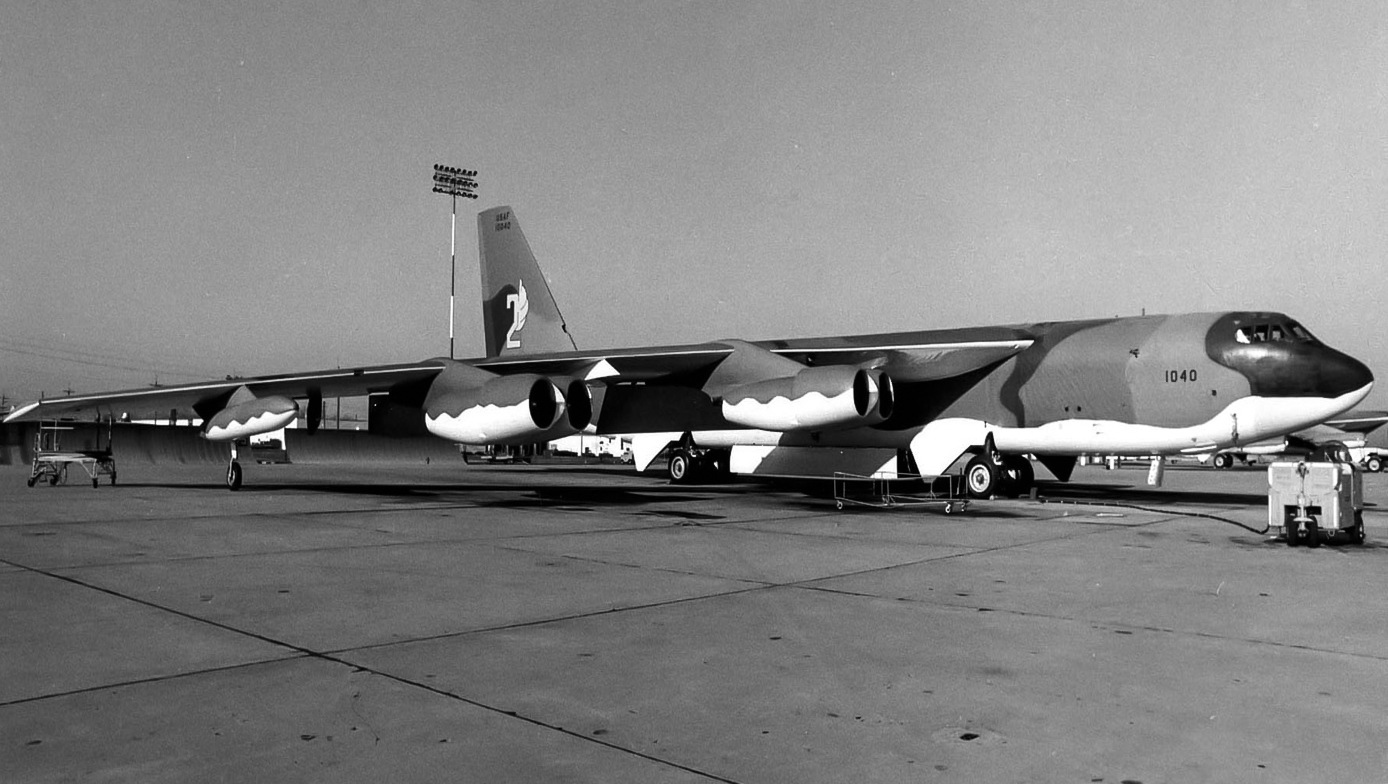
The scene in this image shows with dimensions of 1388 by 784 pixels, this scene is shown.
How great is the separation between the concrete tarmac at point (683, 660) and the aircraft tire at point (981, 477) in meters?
6.62

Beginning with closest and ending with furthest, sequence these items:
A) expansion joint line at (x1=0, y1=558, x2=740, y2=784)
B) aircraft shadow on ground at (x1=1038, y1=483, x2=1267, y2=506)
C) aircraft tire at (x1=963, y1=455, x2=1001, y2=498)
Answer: expansion joint line at (x1=0, y1=558, x2=740, y2=784) → aircraft tire at (x1=963, y1=455, x2=1001, y2=498) → aircraft shadow on ground at (x1=1038, y1=483, x2=1267, y2=506)

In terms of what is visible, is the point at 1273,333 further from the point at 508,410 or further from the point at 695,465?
the point at 695,465

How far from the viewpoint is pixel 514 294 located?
2439cm

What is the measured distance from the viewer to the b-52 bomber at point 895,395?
1454 centimetres

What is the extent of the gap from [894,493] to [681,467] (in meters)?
5.24

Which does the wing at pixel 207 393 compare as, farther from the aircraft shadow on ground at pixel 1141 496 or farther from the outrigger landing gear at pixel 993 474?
the aircraft shadow on ground at pixel 1141 496

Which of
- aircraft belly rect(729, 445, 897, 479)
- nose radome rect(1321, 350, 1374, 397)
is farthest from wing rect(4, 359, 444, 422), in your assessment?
nose radome rect(1321, 350, 1374, 397)

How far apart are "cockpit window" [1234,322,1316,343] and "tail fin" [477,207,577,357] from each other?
14.6m

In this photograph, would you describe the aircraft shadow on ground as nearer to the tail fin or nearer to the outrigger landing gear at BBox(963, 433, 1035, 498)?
the outrigger landing gear at BBox(963, 433, 1035, 498)

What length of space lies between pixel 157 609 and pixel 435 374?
36.4 feet

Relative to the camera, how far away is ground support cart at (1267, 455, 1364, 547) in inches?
384

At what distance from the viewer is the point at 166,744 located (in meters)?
3.29

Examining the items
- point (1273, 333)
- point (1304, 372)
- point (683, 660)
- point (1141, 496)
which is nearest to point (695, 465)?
point (1141, 496)

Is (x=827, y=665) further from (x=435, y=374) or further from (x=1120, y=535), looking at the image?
(x=435, y=374)
